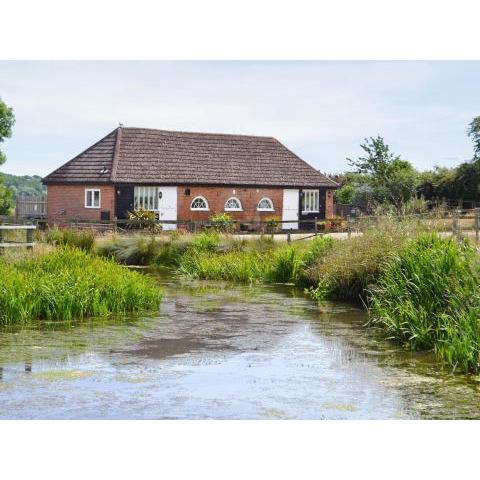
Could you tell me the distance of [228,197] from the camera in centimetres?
4709

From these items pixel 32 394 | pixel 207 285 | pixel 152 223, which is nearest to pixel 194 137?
pixel 152 223

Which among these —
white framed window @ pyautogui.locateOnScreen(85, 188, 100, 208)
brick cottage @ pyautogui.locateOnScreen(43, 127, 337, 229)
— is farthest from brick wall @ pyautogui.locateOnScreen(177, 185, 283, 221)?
white framed window @ pyautogui.locateOnScreen(85, 188, 100, 208)

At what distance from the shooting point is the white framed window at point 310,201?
4966 centimetres

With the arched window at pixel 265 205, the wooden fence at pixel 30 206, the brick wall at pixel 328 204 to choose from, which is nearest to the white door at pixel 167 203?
the arched window at pixel 265 205

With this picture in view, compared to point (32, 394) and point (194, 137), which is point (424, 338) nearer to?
point (32, 394)

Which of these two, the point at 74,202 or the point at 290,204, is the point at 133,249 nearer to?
the point at 74,202

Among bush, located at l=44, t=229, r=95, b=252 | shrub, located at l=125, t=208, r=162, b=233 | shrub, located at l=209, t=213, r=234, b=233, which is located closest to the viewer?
bush, located at l=44, t=229, r=95, b=252

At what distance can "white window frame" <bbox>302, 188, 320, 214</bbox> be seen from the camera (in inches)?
1955

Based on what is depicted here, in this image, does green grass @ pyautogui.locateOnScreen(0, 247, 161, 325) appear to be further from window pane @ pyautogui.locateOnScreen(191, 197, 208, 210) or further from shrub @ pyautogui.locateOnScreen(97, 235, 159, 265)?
window pane @ pyautogui.locateOnScreen(191, 197, 208, 210)

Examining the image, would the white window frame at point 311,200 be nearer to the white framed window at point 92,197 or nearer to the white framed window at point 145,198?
the white framed window at point 145,198

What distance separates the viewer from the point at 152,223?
38.6 meters

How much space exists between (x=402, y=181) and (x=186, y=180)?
1594 centimetres

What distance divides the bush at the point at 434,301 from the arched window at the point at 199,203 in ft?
97.0

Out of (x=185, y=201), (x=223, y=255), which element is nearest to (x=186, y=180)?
(x=185, y=201)
